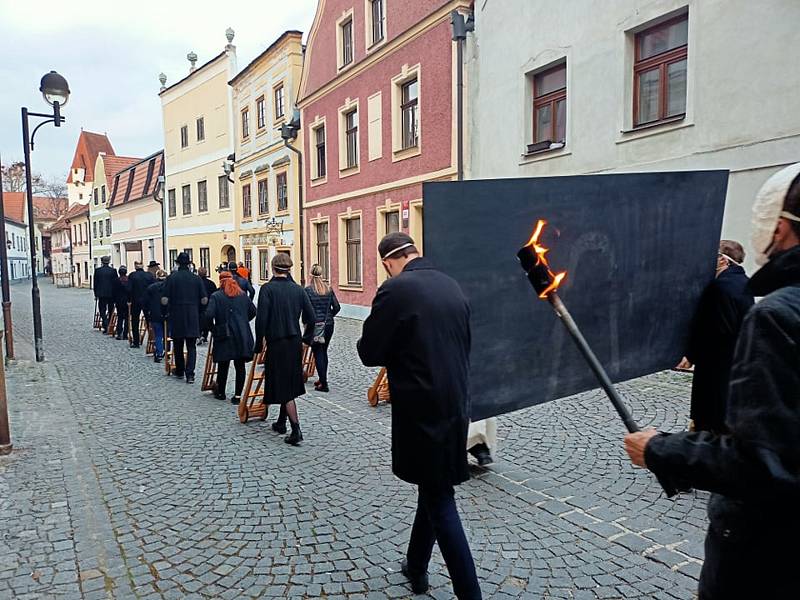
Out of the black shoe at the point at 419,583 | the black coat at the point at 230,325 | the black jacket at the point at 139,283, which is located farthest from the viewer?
the black jacket at the point at 139,283

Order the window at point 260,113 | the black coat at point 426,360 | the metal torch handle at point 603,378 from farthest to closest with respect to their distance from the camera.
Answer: the window at point 260,113
the black coat at point 426,360
the metal torch handle at point 603,378

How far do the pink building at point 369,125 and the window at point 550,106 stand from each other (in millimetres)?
2630

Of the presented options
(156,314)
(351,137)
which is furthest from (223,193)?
(156,314)

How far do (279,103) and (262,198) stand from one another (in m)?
3.85

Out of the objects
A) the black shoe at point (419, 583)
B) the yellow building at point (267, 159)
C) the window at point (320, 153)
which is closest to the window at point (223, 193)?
the yellow building at point (267, 159)

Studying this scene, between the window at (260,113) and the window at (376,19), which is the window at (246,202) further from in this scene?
the window at (376,19)

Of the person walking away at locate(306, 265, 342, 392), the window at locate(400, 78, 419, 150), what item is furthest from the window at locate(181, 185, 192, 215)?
the person walking away at locate(306, 265, 342, 392)

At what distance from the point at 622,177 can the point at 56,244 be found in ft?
262

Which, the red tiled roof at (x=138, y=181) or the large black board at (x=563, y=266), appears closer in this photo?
the large black board at (x=563, y=266)

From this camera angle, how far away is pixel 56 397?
27.2ft

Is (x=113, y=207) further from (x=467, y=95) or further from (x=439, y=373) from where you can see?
(x=439, y=373)

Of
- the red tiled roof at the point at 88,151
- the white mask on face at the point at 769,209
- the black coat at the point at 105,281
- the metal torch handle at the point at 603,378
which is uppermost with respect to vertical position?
the red tiled roof at the point at 88,151

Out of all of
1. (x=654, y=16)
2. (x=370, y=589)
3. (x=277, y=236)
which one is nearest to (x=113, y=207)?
(x=277, y=236)

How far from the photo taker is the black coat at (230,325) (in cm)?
754
